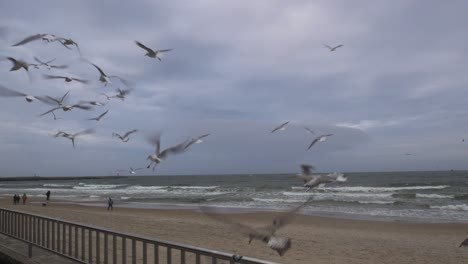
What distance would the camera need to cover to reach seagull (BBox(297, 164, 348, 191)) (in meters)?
2.05

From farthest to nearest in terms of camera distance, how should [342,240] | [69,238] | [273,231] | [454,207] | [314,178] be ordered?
1. [454,207]
2. [342,240]
3. [69,238]
4. [314,178]
5. [273,231]

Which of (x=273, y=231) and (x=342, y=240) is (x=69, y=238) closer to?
(x=273, y=231)

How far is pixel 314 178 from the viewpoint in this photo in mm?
2176

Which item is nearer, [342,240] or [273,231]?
[273,231]

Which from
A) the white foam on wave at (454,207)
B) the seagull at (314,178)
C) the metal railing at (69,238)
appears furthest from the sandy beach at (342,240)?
the seagull at (314,178)

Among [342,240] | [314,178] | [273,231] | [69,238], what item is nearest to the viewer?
[273,231]

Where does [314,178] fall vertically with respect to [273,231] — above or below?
above

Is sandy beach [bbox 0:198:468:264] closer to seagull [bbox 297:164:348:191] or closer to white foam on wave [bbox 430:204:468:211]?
white foam on wave [bbox 430:204:468:211]

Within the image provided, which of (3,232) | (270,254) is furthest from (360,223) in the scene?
(3,232)

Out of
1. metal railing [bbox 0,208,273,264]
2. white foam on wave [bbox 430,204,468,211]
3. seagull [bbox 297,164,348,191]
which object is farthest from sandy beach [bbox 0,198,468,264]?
seagull [bbox 297,164,348,191]

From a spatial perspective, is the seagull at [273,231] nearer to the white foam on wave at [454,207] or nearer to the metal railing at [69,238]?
the metal railing at [69,238]

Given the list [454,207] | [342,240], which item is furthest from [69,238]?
[454,207]

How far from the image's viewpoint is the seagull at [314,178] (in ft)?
6.72

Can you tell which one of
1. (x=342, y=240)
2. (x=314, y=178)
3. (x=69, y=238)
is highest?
(x=314, y=178)
